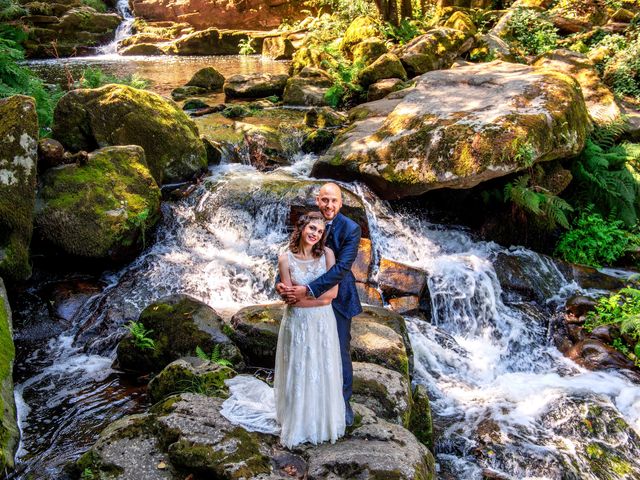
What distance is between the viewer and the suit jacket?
339 cm

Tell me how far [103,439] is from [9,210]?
454 cm

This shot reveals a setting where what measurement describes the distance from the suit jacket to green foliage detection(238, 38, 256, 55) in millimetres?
27071

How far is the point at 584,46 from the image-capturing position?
48.8 feet

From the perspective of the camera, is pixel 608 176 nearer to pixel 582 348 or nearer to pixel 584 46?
pixel 582 348

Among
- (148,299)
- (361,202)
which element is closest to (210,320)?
(148,299)

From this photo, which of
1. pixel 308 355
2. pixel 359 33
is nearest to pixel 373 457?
pixel 308 355

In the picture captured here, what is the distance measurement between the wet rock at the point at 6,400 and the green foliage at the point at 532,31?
15.8 meters

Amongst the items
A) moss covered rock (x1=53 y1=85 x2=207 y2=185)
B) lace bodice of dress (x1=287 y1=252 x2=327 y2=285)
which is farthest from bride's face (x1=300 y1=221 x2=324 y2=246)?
moss covered rock (x1=53 y1=85 x2=207 y2=185)

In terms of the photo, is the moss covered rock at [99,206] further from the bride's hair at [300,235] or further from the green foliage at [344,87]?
the green foliage at [344,87]

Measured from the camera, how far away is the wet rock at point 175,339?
6.13m

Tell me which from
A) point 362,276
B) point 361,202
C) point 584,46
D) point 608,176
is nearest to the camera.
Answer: point 362,276

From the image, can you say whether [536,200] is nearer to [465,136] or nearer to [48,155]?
[465,136]

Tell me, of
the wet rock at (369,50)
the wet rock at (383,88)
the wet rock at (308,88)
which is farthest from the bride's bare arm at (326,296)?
the wet rock at (369,50)

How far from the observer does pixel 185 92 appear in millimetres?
17000
